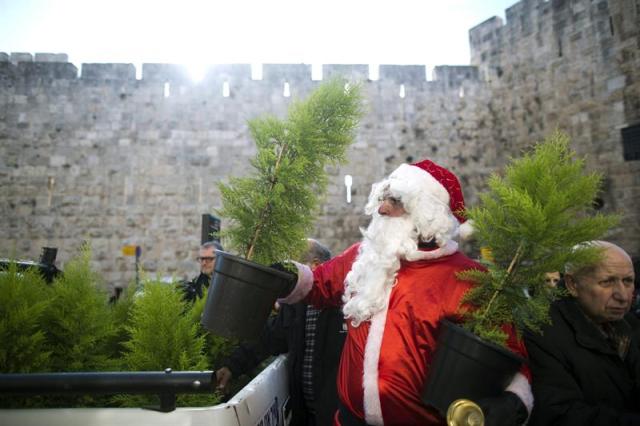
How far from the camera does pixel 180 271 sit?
1112cm

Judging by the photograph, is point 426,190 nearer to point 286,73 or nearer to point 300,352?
point 300,352

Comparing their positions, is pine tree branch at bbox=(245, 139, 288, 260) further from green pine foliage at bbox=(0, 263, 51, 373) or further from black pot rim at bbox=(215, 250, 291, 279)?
green pine foliage at bbox=(0, 263, 51, 373)

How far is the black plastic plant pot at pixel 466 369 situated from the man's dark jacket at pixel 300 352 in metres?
1.15

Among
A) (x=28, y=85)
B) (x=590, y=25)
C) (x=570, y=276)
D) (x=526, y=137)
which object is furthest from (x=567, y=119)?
(x=28, y=85)

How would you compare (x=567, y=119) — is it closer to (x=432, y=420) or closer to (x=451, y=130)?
(x=451, y=130)

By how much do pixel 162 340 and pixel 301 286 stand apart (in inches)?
27.9

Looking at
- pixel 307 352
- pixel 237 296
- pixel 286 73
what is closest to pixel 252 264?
pixel 237 296

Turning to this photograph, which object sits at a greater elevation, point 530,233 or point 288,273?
point 530,233

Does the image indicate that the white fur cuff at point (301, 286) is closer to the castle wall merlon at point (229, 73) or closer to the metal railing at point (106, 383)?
the metal railing at point (106, 383)

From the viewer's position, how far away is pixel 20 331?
199 centimetres

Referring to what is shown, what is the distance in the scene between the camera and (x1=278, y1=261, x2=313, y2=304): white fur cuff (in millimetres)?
2319

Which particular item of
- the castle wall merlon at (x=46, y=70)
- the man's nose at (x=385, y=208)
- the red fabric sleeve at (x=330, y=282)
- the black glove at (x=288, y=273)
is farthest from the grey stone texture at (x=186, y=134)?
the black glove at (x=288, y=273)

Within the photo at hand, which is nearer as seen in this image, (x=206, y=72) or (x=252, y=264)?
(x=252, y=264)

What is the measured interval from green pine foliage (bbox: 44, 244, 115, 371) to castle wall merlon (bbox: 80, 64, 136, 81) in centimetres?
1067
